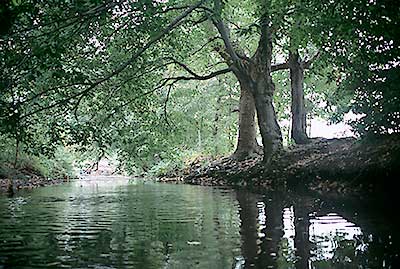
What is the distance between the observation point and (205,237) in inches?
289

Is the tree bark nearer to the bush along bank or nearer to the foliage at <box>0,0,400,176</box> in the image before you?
the foliage at <box>0,0,400,176</box>

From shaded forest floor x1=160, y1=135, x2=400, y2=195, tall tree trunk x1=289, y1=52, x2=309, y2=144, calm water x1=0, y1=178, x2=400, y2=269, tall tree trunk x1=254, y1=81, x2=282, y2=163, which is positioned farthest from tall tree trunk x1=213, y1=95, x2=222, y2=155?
calm water x1=0, y1=178, x2=400, y2=269

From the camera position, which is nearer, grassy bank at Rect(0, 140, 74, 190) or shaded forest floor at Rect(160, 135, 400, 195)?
shaded forest floor at Rect(160, 135, 400, 195)

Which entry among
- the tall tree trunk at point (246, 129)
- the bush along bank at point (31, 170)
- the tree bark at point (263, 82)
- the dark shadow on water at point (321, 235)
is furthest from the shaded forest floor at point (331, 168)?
the bush along bank at point (31, 170)

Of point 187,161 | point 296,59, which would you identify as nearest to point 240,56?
point 296,59

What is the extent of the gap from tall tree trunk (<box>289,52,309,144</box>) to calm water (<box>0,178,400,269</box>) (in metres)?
9.77

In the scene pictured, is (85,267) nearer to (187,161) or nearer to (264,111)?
(264,111)

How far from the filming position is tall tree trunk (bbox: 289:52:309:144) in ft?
70.1

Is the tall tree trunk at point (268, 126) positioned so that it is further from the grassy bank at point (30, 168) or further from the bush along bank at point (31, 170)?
the bush along bank at point (31, 170)

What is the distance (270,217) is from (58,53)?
5.24 m

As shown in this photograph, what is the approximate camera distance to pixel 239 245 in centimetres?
659

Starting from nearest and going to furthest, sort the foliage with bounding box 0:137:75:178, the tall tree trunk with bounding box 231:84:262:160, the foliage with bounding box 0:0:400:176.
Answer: the foliage with bounding box 0:0:400:176
the tall tree trunk with bounding box 231:84:262:160
the foliage with bounding box 0:137:75:178

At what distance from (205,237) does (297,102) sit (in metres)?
14.8

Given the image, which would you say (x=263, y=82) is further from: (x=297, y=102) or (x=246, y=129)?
(x=246, y=129)
